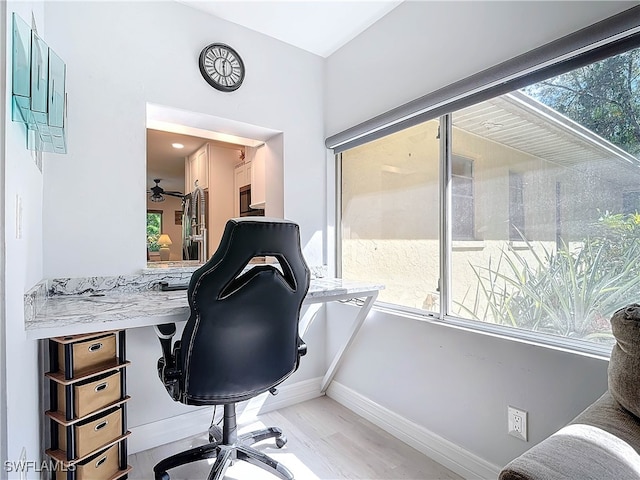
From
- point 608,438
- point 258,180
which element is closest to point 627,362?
point 608,438

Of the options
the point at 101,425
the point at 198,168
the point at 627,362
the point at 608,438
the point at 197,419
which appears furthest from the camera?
the point at 198,168

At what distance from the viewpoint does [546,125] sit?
58.6 inches

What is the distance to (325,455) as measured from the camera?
6.01 ft

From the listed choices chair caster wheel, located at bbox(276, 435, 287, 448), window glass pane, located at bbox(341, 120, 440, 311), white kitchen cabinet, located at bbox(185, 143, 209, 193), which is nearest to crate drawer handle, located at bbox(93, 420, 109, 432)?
chair caster wheel, located at bbox(276, 435, 287, 448)

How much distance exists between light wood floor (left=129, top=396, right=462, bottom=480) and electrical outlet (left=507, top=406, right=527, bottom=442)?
0.41 metres

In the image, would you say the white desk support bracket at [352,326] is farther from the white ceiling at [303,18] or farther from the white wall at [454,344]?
the white ceiling at [303,18]

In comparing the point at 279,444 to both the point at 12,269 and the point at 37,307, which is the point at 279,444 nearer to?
the point at 37,307

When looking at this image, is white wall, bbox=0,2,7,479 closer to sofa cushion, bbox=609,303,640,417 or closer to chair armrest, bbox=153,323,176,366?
chair armrest, bbox=153,323,176,366

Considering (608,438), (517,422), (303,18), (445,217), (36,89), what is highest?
(303,18)

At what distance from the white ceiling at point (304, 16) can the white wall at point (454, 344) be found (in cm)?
9

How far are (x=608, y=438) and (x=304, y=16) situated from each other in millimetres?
2477

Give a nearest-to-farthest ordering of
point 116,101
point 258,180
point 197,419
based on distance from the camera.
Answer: point 116,101 < point 197,419 < point 258,180

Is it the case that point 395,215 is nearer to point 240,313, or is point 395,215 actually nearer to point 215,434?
point 240,313

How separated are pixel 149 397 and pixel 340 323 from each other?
1.29 m
